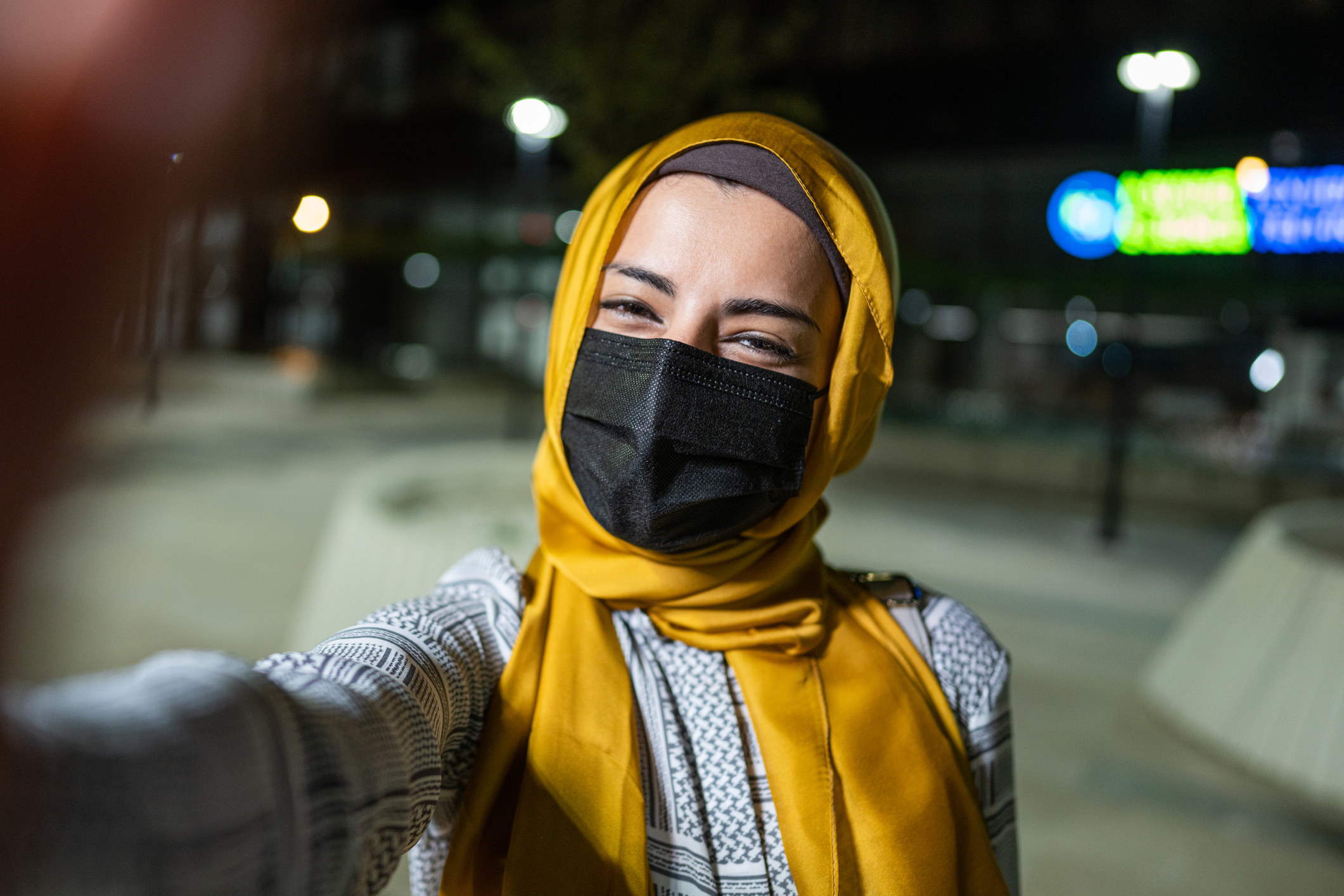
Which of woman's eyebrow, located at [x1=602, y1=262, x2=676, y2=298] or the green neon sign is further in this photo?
the green neon sign

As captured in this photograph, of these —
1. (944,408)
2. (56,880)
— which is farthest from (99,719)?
(944,408)

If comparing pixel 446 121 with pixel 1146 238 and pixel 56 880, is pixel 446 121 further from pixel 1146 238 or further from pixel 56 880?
pixel 56 880

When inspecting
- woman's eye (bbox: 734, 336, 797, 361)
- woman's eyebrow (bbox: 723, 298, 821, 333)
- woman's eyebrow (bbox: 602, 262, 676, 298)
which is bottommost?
woman's eye (bbox: 734, 336, 797, 361)

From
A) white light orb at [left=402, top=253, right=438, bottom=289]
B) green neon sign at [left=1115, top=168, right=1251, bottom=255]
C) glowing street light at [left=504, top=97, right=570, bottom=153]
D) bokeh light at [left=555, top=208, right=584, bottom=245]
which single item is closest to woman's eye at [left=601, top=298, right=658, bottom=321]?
glowing street light at [left=504, top=97, right=570, bottom=153]

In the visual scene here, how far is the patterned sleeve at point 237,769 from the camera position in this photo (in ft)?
1.48

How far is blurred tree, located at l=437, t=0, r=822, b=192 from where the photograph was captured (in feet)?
19.5

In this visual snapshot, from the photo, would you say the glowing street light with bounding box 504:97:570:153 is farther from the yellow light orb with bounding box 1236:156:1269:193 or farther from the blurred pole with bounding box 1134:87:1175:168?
the yellow light orb with bounding box 1236:156:1269:193

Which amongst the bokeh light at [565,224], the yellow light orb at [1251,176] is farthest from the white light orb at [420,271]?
the yellow light orb at [1251,176]

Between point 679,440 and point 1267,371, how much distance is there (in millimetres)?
11980

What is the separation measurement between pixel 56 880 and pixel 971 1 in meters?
13.8

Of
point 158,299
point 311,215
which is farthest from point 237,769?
point 311,215

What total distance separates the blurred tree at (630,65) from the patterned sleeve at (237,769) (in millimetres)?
5543

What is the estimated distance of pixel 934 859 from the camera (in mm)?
1096

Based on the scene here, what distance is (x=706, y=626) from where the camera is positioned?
1155 mm
